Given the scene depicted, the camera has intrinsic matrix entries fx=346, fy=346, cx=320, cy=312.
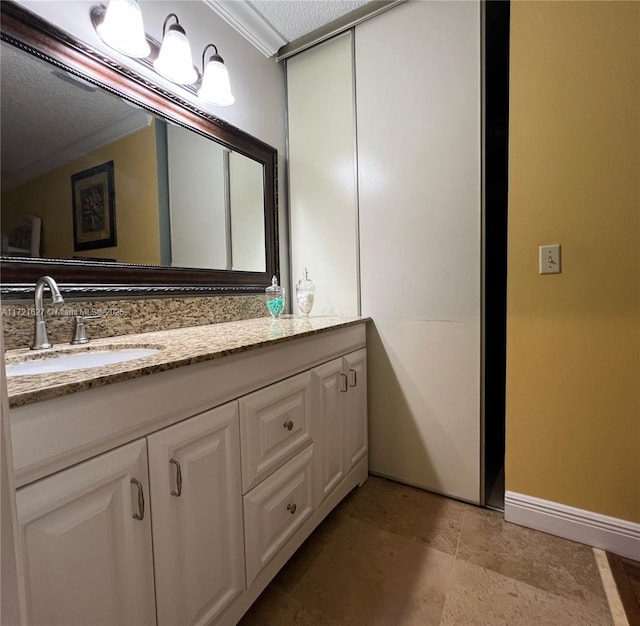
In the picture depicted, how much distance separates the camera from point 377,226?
1736 mm

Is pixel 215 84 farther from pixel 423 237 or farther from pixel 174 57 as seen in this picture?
pixel 423 237

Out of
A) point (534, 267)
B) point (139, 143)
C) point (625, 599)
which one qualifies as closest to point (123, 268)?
point (139, 143)

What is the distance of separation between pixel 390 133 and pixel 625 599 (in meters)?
1.99

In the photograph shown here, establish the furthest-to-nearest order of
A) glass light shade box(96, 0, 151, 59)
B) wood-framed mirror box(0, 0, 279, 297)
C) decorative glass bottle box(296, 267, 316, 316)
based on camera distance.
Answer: decorative glass bottle box(296, 267, 316, 316) < glass light shade box(96, 0, 151, 59) < wood-framed mirror box(0, 0, 279, 297)

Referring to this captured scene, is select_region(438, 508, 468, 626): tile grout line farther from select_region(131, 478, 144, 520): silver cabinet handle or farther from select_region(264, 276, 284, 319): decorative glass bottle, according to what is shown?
select_region(264, 276, 284, 319): decorative glass bottle

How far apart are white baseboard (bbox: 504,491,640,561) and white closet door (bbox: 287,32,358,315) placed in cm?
115

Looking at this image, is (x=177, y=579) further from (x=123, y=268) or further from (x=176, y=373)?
(x=123, y=268)

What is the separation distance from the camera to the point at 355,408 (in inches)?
65.9

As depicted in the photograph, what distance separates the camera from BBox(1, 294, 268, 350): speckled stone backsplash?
1025 mm

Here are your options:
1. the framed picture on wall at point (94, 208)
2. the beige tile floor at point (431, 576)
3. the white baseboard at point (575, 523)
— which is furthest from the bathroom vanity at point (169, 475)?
the white baseboard at point (575, 523)

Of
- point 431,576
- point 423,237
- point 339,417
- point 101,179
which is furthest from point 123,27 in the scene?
point 431,576

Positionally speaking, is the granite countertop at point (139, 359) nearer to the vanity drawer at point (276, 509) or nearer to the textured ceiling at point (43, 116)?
the vanity drawer at point (276, 509)

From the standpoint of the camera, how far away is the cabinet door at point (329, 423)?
137 cm

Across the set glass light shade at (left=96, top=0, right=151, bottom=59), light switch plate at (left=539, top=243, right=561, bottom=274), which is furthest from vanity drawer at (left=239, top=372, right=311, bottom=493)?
glass light shade at (left=96, top=0, right=151, bottom=59)
